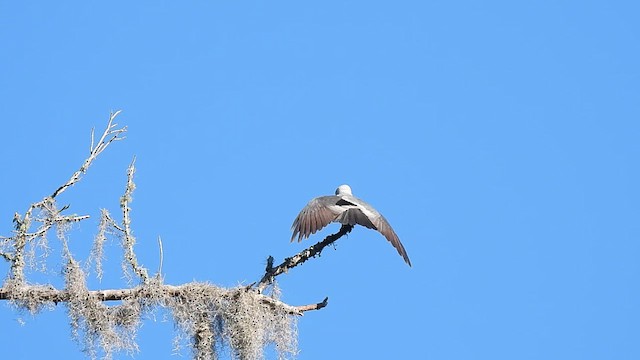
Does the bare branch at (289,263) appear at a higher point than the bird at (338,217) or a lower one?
lower

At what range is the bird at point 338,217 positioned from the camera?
5850 millimetres

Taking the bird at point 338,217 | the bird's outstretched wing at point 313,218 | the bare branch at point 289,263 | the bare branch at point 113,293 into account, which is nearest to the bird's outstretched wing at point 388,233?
the bird at point 338,217

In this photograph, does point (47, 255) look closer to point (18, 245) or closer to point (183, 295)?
point (18, 245)

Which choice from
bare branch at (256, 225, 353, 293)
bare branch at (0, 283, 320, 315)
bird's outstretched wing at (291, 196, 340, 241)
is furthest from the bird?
bare branch at (0, 283, 320, 315)

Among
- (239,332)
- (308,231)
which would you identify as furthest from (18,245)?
(308,231)


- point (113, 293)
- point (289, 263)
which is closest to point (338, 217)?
point (289, 263)

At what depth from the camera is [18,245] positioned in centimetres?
512

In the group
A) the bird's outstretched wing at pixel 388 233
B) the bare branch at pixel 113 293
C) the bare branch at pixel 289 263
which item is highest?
the bird's outstretched wing at pixel 388 233

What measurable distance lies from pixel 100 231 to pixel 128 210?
0.24 meters

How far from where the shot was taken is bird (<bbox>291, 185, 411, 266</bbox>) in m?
5.85

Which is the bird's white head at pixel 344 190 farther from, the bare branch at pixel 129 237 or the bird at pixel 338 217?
the bare branch at pixel 129 237

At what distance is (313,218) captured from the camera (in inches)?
235

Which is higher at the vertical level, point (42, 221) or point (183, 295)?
point (42, 221)

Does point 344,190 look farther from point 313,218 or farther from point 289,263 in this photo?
point 289,263
